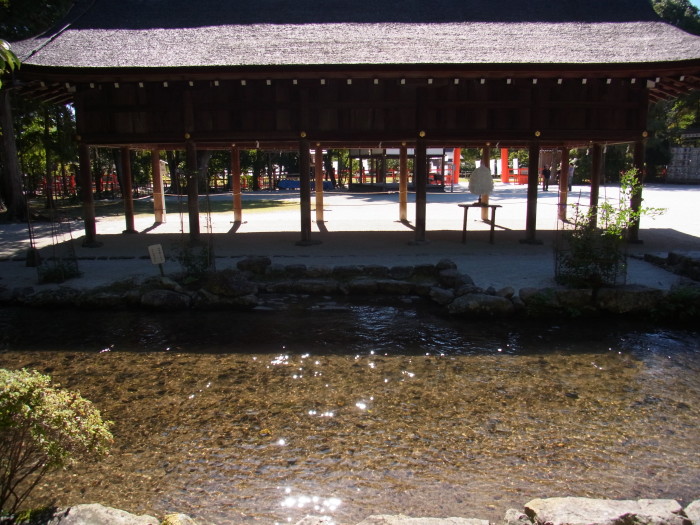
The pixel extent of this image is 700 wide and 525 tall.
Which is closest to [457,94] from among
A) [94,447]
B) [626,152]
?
[94,447]

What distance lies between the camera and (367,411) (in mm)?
4996

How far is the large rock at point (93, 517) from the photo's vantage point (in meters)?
2.85

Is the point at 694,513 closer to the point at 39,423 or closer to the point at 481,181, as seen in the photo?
the point at 39,423

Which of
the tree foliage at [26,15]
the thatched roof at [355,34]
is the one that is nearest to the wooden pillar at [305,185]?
→ the thatched roof at [355,34]

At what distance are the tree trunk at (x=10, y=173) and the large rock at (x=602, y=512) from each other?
738 inches

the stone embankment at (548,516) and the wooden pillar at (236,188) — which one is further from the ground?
the wooden pillar at (236,188)

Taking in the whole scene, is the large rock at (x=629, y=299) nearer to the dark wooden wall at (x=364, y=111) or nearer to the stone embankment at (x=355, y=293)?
the stone embankment at (x=355, y=293)

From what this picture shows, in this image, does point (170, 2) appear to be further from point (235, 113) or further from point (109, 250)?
point (109, 250)

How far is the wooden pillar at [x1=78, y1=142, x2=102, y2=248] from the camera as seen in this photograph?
11.8m

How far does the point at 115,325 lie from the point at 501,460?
5.94 meters

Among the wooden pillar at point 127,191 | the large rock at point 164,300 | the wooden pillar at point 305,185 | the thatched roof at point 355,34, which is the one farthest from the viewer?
the wooden pillar at point 127,191

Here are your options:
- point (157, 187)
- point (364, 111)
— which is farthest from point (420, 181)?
point (157, 187)

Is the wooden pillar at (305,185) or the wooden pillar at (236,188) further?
the wooden pillar at (236,188)

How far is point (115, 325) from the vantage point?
7750mm
